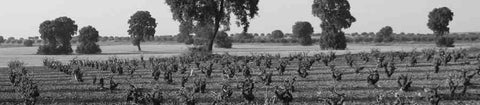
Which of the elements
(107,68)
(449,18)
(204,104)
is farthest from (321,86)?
(449,18)

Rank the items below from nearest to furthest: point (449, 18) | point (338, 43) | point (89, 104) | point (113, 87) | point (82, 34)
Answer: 1. point (89, 104)
2. point (113, 87)
3. point (338, 43)
4. point (82, 34)
5. point (449, 18)

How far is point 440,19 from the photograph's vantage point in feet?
424

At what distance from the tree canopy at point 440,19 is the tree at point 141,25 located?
213ft

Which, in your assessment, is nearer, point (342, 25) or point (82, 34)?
point (342, 25)

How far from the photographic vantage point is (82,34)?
118812mm

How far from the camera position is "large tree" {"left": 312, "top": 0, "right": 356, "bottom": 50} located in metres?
99.3

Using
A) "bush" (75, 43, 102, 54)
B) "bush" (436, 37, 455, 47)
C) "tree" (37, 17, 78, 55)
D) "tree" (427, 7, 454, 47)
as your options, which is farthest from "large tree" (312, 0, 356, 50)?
"tree" (37, 17, 78, 55)

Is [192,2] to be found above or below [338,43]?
above

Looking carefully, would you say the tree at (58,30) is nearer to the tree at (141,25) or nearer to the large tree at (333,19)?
the tree at (141,25)

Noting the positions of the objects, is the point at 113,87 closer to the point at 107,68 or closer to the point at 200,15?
the point at 107,68

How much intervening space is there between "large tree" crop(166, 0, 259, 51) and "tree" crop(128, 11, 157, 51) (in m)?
48.7

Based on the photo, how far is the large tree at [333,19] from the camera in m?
99.3

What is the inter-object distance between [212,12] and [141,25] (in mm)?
52623

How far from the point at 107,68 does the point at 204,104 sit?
30958 mm
